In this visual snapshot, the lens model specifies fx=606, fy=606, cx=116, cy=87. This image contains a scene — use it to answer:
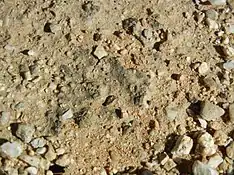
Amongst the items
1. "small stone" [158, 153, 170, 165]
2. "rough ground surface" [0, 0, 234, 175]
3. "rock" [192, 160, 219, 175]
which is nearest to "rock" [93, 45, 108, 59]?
"rough ground surface" [0, 0, 234, 175]

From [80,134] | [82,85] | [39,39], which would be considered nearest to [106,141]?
[80,134]

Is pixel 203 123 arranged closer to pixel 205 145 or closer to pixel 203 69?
pixel 205 145

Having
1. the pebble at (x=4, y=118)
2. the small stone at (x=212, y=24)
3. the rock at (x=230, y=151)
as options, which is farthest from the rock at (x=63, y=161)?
the small stone at (x=212, y=24)

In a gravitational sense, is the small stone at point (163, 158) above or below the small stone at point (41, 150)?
below

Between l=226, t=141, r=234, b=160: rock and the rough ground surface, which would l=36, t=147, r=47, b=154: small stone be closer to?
the rough ground surface

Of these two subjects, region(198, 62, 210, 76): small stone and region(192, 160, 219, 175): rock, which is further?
region(198, 62, 210, 76): small stone

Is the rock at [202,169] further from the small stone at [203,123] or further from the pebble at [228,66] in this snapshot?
the pebble at [228,66]

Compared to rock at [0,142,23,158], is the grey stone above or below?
below
